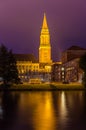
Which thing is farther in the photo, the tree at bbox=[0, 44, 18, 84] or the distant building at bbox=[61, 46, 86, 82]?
the distant building at bbox=[61, 46, 86, 82]

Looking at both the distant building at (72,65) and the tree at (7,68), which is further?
the distant building at (72,65)

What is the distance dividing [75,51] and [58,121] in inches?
6799

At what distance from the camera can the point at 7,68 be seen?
78.6 metres

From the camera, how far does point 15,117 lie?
75.3ft

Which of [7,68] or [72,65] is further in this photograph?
[72,65]

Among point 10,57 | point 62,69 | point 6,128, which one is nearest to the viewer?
point 6,128

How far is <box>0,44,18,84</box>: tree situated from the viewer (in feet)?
254

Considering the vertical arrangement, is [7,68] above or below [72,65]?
above

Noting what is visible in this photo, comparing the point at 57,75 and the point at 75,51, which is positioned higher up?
the point at 75,51

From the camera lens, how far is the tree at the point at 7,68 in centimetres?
7744

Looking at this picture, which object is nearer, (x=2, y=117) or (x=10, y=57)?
(x=2, y=117)

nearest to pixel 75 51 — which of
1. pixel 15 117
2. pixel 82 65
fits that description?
pixel 82 65

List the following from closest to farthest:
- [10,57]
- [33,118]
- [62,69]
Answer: [33,118]
[10,57]
[62,69]

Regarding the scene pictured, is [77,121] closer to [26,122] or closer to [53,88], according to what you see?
[26,122]
